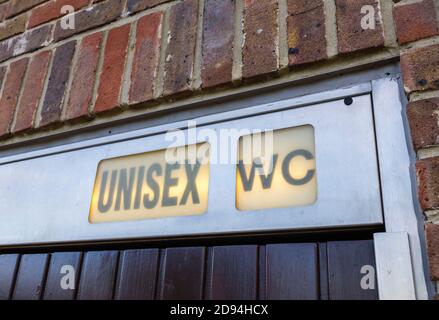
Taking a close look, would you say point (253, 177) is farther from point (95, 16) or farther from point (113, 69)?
point (95, 16)

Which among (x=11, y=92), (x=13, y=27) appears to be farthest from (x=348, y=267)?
(x=13, y=27)

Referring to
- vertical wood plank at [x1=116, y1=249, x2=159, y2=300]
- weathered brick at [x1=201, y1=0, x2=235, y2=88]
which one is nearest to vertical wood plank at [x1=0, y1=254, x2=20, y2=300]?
vertical wood plank at [x1=116, y1=249, x2=159, y2=300]

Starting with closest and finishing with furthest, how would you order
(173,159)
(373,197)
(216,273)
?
(373,197), (216,273), (173,159)

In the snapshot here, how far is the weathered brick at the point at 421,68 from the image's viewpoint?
2.14ft

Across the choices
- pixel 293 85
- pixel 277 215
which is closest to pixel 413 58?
pixel 293 85

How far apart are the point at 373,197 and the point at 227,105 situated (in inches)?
14.2

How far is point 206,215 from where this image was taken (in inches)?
30.2

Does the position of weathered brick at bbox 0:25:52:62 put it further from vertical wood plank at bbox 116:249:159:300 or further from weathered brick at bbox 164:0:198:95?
vertical wood plank at bbox 116:249:159:300

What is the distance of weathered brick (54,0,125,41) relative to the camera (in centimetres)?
108

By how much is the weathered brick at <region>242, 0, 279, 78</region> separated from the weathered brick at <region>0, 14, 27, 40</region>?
0.82 meters

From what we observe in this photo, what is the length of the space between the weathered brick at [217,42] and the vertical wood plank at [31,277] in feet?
1.92

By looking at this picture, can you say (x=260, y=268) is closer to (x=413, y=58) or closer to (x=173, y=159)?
(x=173, y=159)

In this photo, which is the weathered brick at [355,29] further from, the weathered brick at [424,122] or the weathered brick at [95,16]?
the weathered brick at [95,16]

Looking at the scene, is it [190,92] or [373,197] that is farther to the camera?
[190,92]
